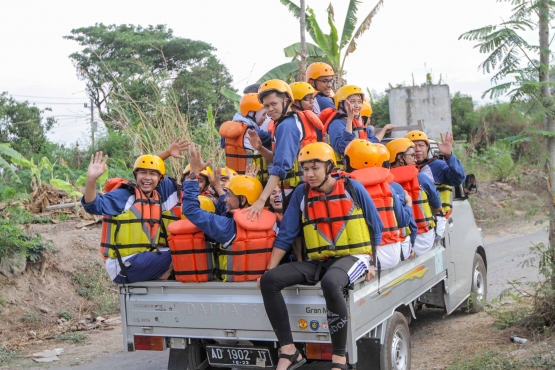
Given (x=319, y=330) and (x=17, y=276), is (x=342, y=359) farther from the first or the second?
(x=17, y=276)

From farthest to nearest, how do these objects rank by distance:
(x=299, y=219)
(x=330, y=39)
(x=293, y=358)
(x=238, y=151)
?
1. (x=330, y=39)
2. (x=238, y=151)
3. (x=299, y=219)
4. (x=293, y=358)

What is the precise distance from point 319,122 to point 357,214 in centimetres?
144

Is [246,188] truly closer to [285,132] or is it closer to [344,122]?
[285,132]

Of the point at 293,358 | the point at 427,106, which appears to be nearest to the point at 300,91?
the point at 293,358

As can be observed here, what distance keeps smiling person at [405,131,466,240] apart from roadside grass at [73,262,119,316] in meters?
4.71

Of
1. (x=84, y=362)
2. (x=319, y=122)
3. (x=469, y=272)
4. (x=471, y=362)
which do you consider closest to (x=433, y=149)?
(x=469, y=272)

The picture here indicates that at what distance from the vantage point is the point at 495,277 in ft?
31.7

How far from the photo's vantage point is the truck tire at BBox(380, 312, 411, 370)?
462 centimetres

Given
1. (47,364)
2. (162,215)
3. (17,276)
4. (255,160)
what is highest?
(255,160)

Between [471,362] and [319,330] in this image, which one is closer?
[319,330]

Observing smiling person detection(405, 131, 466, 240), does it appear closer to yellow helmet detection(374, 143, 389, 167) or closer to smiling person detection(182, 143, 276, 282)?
yellow helmet detection(374, 143, 389, 167)

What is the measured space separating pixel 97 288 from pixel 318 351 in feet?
17.9

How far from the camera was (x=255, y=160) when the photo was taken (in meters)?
6.17

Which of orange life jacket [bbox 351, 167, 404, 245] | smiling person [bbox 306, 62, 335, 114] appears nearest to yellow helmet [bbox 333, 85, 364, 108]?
smiling person [bbox 306, 62, 335, 114]
